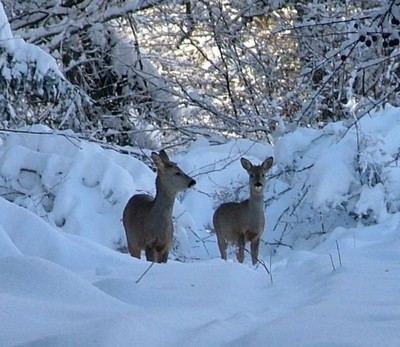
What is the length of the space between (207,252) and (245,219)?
1.21 metres

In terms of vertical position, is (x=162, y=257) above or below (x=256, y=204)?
below

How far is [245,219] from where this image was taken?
10688 millimetres

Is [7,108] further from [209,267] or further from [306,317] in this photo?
[306,317]

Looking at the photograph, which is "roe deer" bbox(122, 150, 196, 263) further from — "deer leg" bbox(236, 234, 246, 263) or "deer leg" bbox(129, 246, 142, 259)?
"deer leg" bbox(236, 234, 246, 263)

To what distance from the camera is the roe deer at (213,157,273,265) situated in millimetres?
10625

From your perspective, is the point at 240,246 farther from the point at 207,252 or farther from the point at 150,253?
the point at 150,253

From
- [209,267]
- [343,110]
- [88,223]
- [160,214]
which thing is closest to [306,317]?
[209,267]

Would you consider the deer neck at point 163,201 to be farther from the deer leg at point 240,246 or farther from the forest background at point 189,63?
the forest background at point 189,63

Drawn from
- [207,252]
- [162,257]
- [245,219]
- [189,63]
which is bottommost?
[162,257]

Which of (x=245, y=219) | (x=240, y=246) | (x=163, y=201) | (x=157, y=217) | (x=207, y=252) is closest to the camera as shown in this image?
(x=157, y=217)

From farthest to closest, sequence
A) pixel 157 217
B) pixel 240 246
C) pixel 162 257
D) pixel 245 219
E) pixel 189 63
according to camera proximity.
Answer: pixel 189 63 → pixel 245 219 → pixel 240 246 → pixel 157 217 → pixel 162 257

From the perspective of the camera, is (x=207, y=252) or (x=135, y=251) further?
(x=207, y=252)

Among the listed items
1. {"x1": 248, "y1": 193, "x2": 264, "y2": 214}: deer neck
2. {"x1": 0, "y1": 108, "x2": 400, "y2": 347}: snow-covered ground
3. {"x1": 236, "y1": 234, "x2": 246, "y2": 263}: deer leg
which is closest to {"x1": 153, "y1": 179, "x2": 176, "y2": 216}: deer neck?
{"x1": 0, "y1": 108, "x2": 400, "y2": 347}: snow-covered ground

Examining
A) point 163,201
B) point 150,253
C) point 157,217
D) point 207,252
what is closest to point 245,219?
point 207,252
